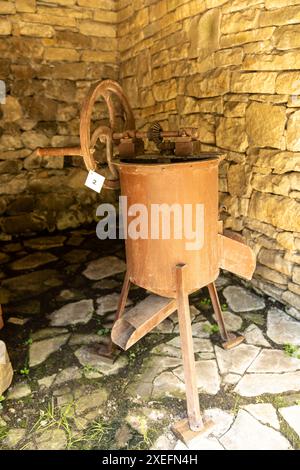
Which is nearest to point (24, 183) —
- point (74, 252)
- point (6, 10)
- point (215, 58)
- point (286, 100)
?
point (74, 252)

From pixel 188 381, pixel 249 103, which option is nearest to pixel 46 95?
pixel 249 103

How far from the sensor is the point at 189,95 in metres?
3.38

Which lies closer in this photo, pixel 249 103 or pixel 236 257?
pixel 236 257

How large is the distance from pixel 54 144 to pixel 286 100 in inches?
117

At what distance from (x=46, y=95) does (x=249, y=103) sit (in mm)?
2635

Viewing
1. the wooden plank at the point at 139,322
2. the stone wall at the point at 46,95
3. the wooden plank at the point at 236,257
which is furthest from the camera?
the stone wall at the point at 46,95

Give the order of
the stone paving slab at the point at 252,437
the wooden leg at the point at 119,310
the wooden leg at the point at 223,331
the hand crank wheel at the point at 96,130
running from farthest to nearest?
the wooden leg at the point at 223,331 → the wooden leg at the point at 119,310 → the hand crank wheel at the point at 96,130 → the stone paving slab at the point at 252,437

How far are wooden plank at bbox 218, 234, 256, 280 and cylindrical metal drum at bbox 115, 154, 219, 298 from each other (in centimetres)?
15

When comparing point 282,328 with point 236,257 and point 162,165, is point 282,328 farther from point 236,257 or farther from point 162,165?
point 162,165

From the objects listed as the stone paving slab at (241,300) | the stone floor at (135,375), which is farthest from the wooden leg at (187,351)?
the stone paving slab at (241,300)

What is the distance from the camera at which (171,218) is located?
5.94ft

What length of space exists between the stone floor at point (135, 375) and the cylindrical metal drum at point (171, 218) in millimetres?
609

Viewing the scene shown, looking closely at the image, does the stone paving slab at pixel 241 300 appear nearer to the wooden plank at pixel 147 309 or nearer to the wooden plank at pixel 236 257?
the wooden plank at pixel 236 257

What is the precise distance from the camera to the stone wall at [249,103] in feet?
8.19
